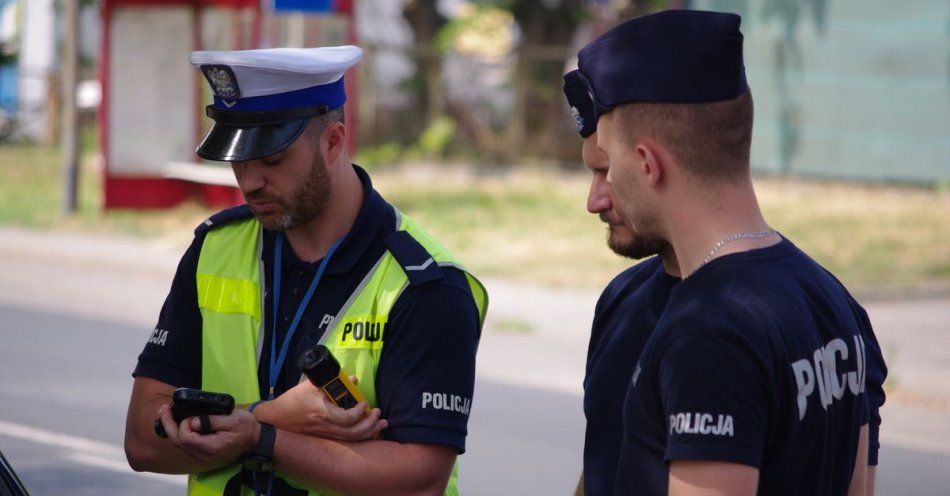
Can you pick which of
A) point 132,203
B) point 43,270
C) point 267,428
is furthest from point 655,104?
point 132,203

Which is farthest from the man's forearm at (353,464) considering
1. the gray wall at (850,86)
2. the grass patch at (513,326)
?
the gray wall at (850,86)

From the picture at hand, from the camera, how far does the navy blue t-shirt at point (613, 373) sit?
2594 millimetres

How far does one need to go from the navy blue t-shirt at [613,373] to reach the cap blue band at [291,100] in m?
0.88

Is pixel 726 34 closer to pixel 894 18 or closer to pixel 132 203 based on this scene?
pixel 132 203

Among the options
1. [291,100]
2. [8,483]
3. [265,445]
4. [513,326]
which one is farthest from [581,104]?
[513,326]

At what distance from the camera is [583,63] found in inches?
94.2

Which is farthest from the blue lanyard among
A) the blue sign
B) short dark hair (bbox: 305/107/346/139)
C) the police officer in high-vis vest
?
the blue sign

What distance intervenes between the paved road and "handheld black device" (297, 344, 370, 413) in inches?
177

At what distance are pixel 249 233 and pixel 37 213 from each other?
14.2 m

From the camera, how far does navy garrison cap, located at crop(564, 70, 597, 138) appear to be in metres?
2.72

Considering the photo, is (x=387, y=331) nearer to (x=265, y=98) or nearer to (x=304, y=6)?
(x=265, y=98)

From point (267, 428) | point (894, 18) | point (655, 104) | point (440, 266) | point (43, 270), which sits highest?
point (894, 18)

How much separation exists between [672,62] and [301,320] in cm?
116

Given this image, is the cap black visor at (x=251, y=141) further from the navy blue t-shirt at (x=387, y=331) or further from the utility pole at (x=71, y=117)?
the utility pole at (x=71, y=117)
